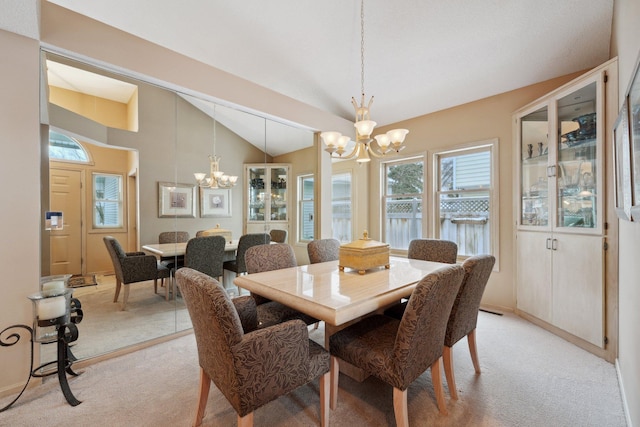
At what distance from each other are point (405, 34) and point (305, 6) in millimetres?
1013

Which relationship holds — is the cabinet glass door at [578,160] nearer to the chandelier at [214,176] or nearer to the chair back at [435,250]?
the chair back at [435,250]

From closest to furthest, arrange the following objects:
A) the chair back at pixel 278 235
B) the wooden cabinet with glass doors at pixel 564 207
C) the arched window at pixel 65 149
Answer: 1. the arched window at pixel 65 149
2. the wooden cabinet with glass doors at pixel 564 207
3. the chair back at pixel 278 235

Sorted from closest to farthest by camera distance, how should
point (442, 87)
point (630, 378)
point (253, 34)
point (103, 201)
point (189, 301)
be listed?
point (189, 301) → point (630, 378) → point (103, 201) → point (253, 34) → point (442, 87)

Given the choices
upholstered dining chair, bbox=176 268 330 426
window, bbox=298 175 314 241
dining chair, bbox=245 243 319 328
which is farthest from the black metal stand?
window, bbox=298 175 314 241

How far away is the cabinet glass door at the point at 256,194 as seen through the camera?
10.8 ft

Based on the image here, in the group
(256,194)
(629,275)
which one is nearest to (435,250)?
(629,275)

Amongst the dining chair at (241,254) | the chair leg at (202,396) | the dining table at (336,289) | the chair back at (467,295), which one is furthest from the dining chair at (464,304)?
the dining chair at (241,254)

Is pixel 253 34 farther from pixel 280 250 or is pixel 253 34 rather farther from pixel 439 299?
pixel 439 299

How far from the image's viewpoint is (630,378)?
1541mm

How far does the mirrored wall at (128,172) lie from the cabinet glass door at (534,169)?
10.9 feet

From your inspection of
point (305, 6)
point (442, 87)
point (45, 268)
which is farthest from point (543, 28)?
point (45, 268)

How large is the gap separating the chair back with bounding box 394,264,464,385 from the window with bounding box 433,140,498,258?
8.31ft

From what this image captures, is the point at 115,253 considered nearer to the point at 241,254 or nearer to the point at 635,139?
the point at 241,254

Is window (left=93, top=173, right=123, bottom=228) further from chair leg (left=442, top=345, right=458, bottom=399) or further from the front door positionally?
chair leg (left=442, top=345, right=458, bottom=399)
